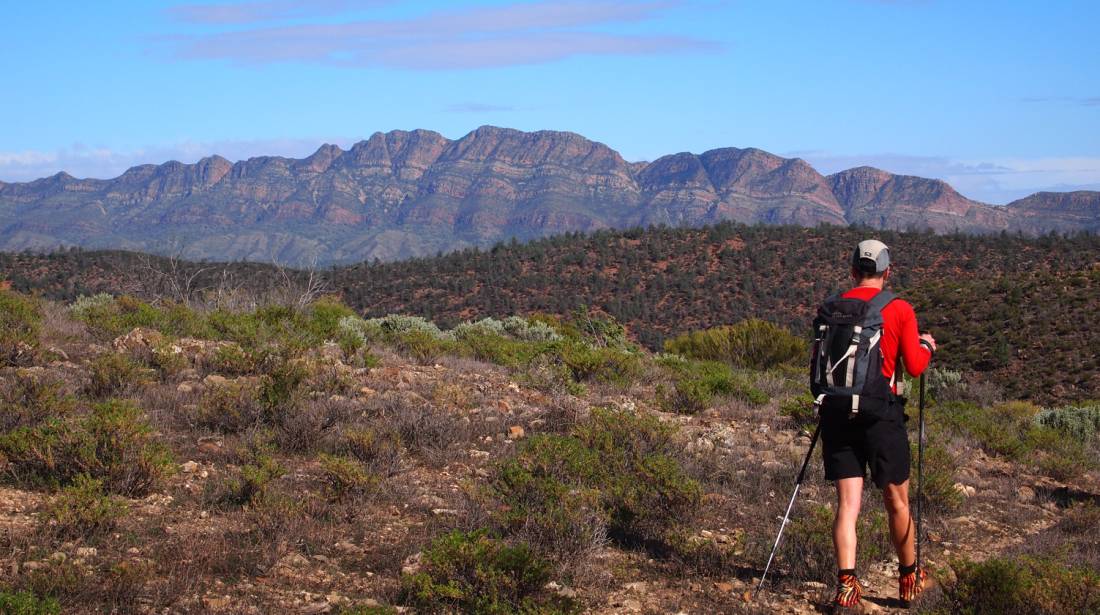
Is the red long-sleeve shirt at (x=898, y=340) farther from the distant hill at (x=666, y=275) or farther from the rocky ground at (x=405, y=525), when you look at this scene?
the distant hill at (x=666, y=275)

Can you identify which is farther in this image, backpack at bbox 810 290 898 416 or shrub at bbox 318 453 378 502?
shrub at bbox 318 453 378 502

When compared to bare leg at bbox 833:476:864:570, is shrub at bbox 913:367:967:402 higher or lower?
lower

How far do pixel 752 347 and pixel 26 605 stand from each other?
53.9ft

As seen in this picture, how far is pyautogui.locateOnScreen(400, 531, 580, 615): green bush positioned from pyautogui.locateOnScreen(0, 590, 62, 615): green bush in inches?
62.5

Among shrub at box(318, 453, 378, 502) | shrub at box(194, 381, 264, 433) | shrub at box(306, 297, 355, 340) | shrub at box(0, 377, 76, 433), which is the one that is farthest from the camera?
shrub at box(306, 297, 355, 340)

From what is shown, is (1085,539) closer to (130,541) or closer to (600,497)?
(600,497)

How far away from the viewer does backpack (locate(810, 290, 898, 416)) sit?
4.50 meters

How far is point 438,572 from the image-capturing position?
14.6 feet

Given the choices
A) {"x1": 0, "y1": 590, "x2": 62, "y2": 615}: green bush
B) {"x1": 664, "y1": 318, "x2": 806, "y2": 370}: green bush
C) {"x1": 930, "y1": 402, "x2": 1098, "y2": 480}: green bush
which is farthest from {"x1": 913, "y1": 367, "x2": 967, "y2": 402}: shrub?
{"x1": 0, "y1": 590, "x2": 62, "y2": 615}: green bush

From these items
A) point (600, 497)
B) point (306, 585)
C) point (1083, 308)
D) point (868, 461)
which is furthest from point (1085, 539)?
point (1083, 308)

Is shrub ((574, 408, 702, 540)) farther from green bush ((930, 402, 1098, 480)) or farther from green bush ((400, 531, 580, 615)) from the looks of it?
green bush ((930, 402, 1098, 480))

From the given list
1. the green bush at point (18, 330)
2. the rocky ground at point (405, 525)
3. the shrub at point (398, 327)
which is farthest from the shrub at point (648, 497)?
the shrub at point (398, 327)

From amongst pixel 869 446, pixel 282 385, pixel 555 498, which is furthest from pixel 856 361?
pixel 282 385

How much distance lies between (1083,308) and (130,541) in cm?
2728
